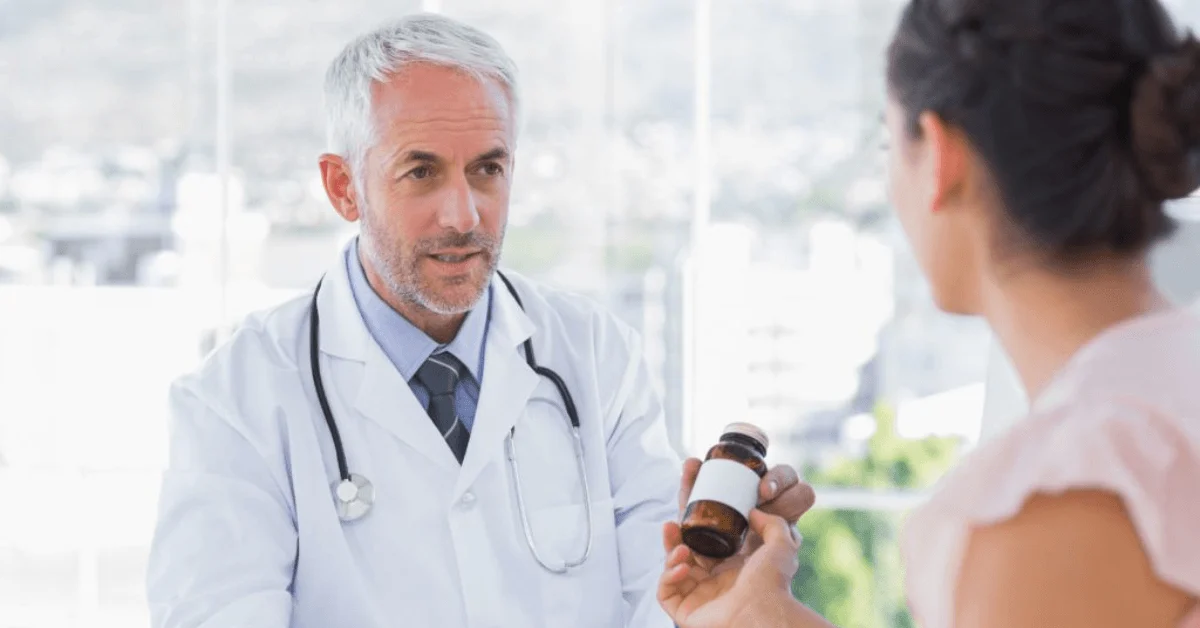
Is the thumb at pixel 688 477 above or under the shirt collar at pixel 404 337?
under

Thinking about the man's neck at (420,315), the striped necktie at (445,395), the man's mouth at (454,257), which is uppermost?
the man's mouth at (454,257)

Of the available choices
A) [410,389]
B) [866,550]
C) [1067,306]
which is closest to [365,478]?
[410,389]

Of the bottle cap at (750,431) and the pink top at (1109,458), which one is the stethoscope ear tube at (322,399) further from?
the pink top at (1109,458)

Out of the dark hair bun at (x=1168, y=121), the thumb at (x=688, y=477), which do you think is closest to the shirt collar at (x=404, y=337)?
the thumb at (x=688, y=477)

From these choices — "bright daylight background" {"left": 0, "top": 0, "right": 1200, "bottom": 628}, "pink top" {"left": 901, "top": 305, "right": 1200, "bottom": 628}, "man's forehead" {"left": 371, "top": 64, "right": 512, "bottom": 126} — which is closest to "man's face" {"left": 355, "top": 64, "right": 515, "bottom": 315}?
"man's forehead" {"left": 371, "top": 64, "right": 512, "bottom": 126}

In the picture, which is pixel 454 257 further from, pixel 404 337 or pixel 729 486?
pixel 729 486

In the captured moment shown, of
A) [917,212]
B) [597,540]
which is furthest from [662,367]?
[917,212]

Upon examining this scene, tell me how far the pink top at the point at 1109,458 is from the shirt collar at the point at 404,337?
3.13 feet

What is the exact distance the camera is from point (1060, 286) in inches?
34.0

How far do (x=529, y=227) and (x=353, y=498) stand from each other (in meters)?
2.81

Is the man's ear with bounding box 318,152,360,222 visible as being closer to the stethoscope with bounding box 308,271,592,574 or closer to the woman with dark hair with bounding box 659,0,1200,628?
the stethoscope with bounding box 308,271,592,574

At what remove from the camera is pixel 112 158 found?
169 inches

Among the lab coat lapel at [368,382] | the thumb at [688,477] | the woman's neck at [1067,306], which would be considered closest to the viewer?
the woman's neck at [1067,306]

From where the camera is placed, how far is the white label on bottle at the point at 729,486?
47.5 inches
